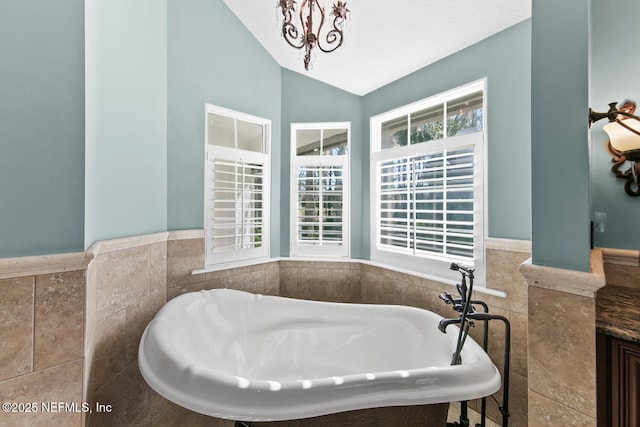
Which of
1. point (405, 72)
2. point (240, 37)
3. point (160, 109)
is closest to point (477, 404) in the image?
point (405, 72)

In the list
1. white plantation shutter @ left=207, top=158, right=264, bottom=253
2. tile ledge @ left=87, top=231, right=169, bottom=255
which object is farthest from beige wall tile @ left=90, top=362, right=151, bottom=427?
white plantation shutter @ left=207, top=158, right=264, bottom=253

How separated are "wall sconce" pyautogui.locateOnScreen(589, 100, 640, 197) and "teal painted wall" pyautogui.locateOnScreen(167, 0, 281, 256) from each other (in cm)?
251

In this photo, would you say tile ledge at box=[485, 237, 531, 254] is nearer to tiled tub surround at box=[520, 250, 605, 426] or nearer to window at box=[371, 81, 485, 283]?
window at box=[371, 81, 485, 283]

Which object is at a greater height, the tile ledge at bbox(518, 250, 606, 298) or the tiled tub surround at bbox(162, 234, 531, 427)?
the tile ledge at bbox(518, 250, 606, 298)

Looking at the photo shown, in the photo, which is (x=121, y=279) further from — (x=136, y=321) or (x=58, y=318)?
(x=58, y=318)

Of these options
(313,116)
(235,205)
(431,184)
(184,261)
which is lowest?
(184,261)

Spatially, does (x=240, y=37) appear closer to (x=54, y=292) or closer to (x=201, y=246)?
(x=201, y=246)

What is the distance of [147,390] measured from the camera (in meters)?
1.75

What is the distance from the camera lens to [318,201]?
2703 millimetres

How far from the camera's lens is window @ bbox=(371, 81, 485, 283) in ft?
6.26

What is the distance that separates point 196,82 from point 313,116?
3.76 feet

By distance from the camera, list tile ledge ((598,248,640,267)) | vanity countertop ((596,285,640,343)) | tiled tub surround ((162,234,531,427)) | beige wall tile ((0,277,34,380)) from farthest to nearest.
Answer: tiled tub surround ((162,234,531,427)) < tile ledge ((598,248,640,267)) < beige wall tile ((0,277,34,380)) < vanity countertop ((596,285,640,343))

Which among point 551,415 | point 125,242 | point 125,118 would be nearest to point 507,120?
point 551,415

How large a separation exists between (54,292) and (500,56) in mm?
2849
